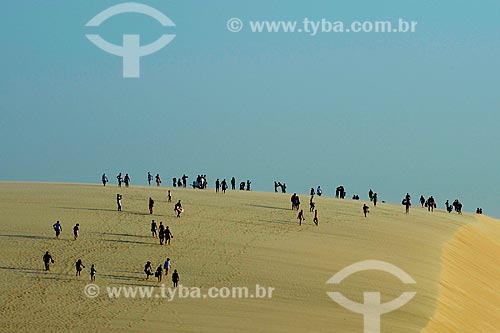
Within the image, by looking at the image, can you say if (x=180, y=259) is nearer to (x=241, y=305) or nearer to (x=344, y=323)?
(x=241, y=305)

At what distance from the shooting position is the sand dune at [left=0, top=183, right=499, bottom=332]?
39.8m

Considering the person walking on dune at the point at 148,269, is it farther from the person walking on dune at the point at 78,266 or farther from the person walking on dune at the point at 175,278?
the person walking on dune at the point at 78,266

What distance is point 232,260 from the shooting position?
4825 centimetres

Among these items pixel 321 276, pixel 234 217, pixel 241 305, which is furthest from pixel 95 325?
pixel 234 217

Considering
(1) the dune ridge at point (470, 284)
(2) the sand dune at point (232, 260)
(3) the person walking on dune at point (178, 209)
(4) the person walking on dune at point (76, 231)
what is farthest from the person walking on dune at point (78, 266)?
(1) the dune ridge at point (470, 284)

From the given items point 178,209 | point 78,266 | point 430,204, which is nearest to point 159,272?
point 78,266

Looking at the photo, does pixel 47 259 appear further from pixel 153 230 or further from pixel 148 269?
pixel 153 230

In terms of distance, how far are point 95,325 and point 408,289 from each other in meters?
14.2

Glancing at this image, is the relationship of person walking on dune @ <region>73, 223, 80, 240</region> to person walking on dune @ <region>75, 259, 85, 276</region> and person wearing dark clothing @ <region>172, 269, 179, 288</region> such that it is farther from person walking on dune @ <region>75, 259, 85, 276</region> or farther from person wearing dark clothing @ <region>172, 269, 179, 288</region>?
person wearing dark clothing @ <region>172, 269, 179, 288</region>

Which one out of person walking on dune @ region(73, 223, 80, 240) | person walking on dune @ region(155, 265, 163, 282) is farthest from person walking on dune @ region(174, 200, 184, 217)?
person walking on dune @ region(155, 265, 163, 282)

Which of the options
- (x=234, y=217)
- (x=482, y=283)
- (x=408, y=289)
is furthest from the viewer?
(x=234, y=217)

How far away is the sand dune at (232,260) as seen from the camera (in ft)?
130

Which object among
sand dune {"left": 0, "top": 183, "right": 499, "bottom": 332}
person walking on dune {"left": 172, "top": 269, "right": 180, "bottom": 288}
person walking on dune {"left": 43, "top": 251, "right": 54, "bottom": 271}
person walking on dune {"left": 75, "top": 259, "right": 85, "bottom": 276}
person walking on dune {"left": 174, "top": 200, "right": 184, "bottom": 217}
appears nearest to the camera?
sand dune {"left": 0, "top": 183, "right": 499, "bottom": 332}

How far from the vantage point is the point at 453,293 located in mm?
48656
